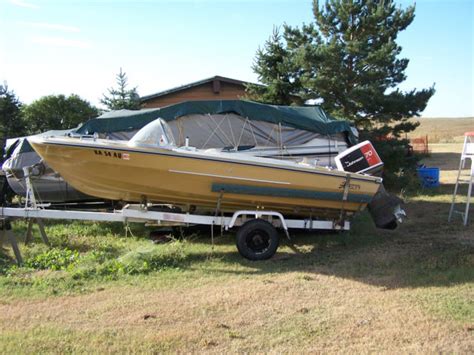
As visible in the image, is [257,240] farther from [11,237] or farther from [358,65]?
[358,65]

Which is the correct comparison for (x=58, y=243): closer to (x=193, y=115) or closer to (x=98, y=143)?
(x=98, y=143)

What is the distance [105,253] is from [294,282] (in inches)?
116

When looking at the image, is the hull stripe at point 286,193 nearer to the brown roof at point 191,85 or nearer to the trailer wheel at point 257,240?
the trailer wheel at point 257,240

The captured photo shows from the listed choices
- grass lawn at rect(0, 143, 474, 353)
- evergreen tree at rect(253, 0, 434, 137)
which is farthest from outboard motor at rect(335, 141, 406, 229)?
evergreen tree at rect(253, 0, 434, 137)

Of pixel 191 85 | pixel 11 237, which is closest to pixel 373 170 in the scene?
pixel 11 237

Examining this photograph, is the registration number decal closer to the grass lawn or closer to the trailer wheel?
the grass lawn

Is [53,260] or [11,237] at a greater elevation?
[11,237]

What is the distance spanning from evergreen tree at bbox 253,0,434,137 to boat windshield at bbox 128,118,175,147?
942 centimetres

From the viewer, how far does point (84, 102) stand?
784 inches

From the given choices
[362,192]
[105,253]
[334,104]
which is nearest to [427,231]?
[362,192]

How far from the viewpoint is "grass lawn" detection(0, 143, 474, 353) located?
3.89 metres

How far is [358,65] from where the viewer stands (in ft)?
49.7

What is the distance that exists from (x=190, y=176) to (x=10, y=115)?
1102cm

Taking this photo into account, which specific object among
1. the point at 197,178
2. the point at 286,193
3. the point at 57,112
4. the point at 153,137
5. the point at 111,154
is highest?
the point at 57,112
